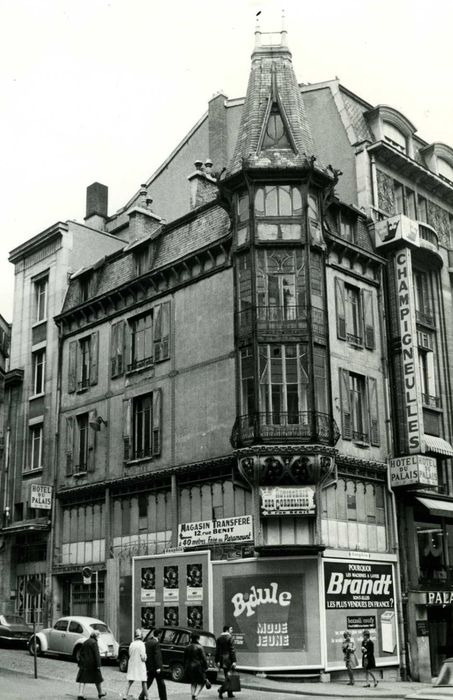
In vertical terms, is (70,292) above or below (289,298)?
above

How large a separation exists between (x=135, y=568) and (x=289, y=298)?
12.2 meters

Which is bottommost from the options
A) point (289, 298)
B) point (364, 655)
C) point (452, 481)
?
point (364, 655)

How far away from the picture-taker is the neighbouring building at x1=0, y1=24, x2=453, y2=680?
29.1 metres

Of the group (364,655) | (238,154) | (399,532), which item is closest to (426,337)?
(399,532)

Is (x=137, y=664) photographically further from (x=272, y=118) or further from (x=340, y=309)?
(x=272, y=118)

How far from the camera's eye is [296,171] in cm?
3102

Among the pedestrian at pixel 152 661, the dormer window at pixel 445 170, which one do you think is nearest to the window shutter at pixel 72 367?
the dormer window at pixel 445 170

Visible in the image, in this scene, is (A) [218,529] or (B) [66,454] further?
(B) [66,454]

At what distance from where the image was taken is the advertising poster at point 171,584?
31.6 meters

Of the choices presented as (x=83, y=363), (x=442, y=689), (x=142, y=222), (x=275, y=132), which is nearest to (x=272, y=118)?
(x=275, y=132)

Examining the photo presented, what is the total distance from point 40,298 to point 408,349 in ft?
62.5

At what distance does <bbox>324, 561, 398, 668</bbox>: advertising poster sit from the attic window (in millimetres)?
15389

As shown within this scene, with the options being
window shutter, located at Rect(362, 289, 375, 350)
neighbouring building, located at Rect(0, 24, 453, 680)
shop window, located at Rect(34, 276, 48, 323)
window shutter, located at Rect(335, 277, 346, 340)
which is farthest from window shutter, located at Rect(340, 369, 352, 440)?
shop window, located at Rect(34, 276, 48, 323)

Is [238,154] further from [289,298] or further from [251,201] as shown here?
[289,298]
